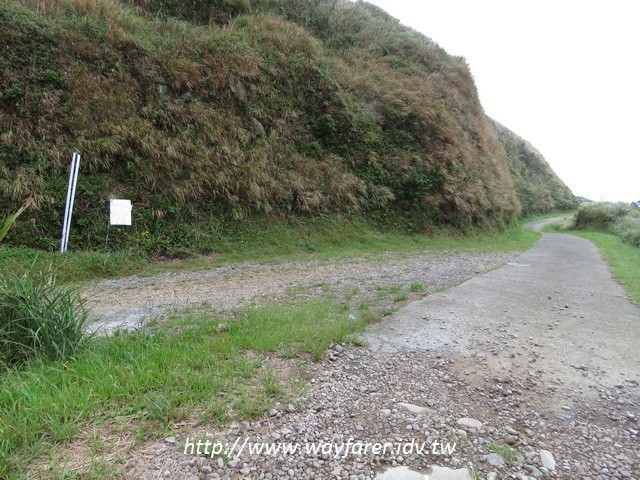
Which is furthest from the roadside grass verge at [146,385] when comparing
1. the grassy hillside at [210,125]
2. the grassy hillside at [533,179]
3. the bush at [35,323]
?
the grassy hillside at [533,179]

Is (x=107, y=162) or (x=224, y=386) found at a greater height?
(x=107, y=162)

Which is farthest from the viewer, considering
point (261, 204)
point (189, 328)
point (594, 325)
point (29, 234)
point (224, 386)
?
point (261, 204)

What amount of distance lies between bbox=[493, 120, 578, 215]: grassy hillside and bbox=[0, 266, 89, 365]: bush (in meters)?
40.7

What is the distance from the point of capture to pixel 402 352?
11.6 ft

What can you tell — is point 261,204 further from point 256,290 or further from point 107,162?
point 256,290

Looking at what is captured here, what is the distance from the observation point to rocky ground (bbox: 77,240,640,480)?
6.55 feet

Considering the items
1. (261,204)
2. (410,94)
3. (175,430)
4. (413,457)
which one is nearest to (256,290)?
(175,430)

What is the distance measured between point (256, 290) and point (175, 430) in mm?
3780

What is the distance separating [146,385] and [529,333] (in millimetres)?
4291

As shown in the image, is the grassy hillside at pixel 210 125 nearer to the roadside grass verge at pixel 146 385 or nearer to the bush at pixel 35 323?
the bush at pixel 35 323

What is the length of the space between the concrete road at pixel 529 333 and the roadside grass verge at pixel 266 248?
4.50m

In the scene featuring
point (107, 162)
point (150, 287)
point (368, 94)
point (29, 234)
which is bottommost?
point (150, 287)

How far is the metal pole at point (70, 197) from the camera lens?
712 cm

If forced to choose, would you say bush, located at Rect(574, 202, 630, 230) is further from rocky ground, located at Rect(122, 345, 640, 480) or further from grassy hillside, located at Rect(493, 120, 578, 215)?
rocky ground, located at Rect(122, 345, 640, 480)
